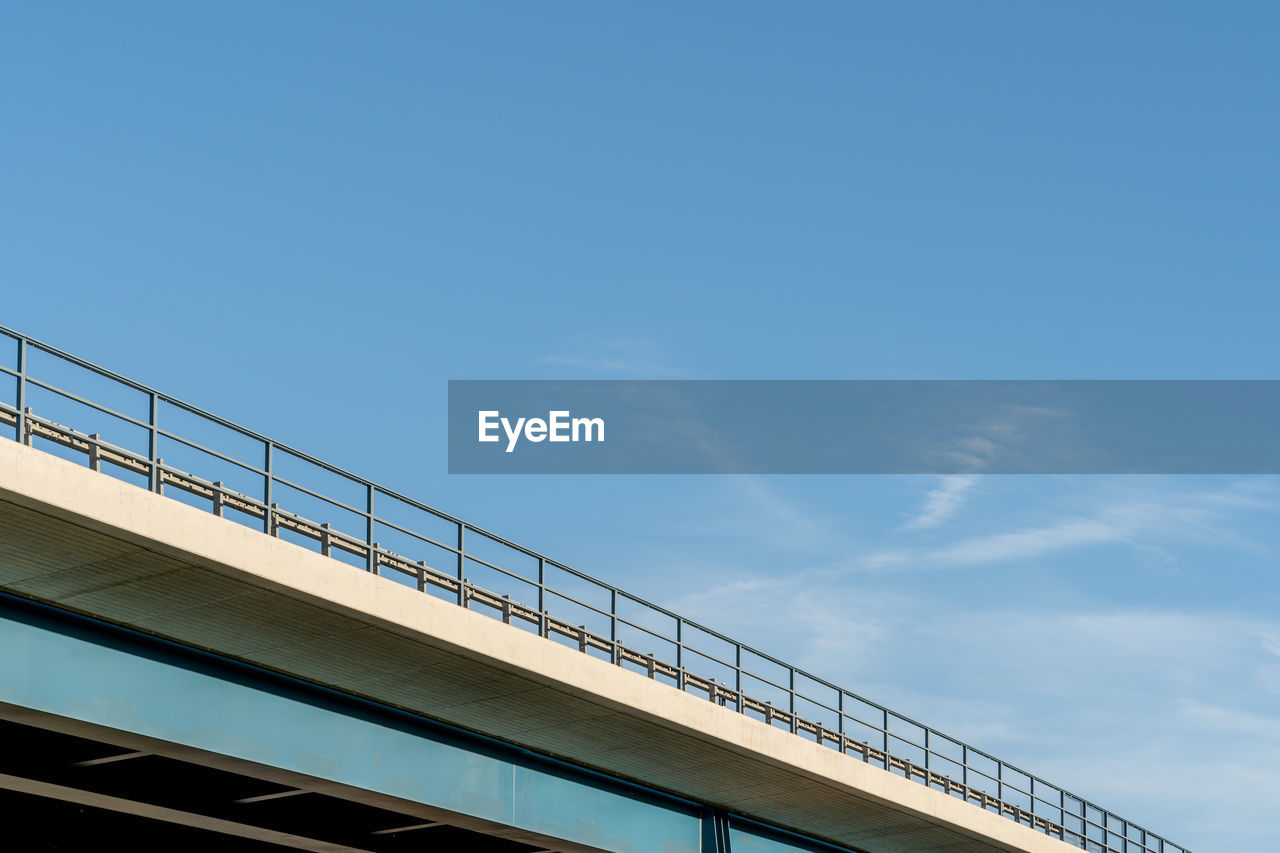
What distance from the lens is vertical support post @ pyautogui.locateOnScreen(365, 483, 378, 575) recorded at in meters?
24.2

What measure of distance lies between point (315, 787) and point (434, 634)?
286 centimetres

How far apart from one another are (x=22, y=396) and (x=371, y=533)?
20.1ft

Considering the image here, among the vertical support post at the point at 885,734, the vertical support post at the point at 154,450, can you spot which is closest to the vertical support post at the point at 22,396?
the vertical support post at the point at 154,450

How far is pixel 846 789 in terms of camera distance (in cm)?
3228

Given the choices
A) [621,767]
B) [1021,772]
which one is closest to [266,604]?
[621,767]

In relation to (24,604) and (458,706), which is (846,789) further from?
(24,604)

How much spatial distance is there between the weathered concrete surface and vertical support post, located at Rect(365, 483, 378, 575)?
57.9 inches

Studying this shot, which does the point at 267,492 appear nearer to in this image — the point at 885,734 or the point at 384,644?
the point at 384,644

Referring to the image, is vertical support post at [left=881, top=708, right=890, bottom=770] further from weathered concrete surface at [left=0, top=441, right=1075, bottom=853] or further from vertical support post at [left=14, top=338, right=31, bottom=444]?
vertical support post at [left=14, top=338, right=31, bottom=444]

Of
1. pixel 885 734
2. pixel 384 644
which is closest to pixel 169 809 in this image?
pixel 384 644

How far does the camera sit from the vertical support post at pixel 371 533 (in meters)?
24.2

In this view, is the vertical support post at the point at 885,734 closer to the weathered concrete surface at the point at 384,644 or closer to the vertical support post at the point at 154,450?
the weathered concrete surface at the point at 384,644

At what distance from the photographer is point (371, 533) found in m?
24.4

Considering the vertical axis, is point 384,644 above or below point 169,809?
above
